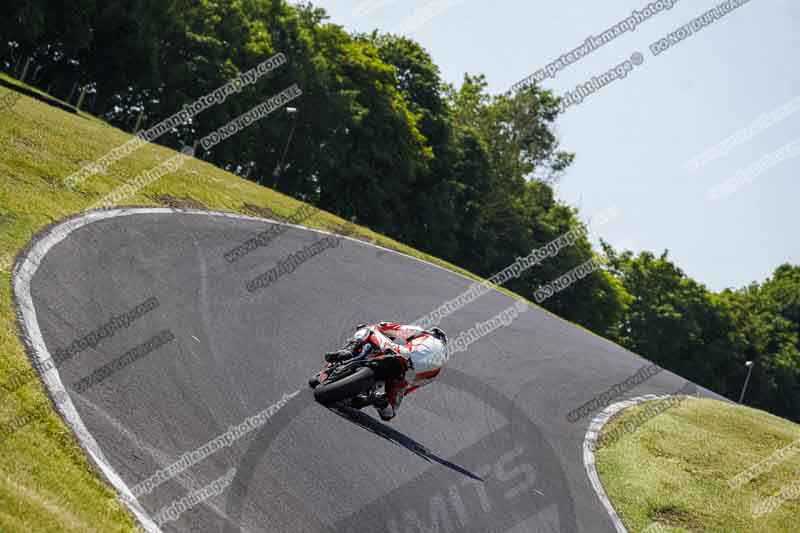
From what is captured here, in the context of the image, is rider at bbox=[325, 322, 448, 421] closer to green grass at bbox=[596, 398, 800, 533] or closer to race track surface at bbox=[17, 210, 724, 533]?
race track surface at bbox=[17, 210, 724, 533]

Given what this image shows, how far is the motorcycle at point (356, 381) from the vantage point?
10.7 meters

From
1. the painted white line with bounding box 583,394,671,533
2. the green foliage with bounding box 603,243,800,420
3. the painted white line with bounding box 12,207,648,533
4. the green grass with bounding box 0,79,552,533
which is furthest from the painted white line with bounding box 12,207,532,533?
the green foliage with bounding box 603,243,800,420

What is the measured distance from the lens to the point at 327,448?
10008 millimetres

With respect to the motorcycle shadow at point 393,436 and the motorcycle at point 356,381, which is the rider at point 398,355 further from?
the motorcycle shadow at point 393,436

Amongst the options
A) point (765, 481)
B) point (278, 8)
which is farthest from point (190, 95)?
point (765, 481)

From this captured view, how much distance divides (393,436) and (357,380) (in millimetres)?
1315

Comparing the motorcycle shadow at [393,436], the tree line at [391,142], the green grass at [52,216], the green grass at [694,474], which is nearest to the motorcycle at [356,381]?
the motorcycle shadow at [393,436]

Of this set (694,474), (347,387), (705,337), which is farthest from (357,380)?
(705,337)

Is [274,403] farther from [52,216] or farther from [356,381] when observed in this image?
[52,216]

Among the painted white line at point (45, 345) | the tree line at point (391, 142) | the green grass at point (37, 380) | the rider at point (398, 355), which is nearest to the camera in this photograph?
the green grass at point (37, 380)

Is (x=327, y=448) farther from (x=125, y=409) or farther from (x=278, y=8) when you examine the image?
(x=278, y=8)

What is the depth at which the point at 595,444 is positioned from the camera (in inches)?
640

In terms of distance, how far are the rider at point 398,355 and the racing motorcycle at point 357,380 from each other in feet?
0.18

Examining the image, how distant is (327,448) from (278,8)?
5698cm
